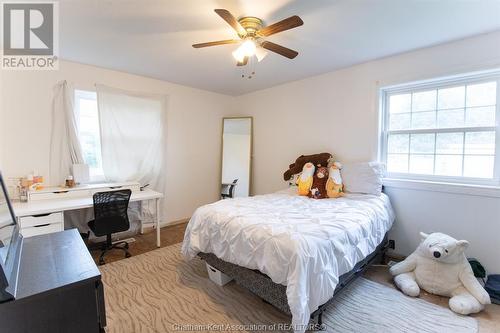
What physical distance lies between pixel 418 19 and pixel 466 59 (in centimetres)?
86

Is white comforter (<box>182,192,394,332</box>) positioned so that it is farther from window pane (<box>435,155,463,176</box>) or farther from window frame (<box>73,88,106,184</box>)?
window frame (<box>73,88,106,184</box>)

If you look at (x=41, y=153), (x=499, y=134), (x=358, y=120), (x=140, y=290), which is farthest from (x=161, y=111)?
(x=499, y=134)

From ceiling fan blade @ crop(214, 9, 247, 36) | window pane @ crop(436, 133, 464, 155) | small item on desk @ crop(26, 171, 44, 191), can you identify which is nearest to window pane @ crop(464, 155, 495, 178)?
window pane @ crop(436, 133, 464, 155)

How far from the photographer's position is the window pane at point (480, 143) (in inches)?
96.3

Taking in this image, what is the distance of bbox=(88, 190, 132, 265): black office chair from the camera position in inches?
107

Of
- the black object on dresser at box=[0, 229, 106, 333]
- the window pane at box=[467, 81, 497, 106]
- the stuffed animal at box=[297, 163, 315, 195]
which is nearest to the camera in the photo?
the black object on dresser at box=[0, 229, 106, 333]

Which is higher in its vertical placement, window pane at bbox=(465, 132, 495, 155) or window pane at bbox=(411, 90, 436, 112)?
window pane at bbox=(411, 90, 436, 112)

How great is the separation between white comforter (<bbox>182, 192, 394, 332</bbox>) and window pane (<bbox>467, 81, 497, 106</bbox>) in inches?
55.5

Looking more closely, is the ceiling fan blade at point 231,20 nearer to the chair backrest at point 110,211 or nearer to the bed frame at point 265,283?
the bed frame at point 265,283

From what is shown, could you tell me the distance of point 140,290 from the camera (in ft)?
7.52

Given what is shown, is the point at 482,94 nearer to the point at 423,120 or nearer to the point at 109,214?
the point at 423,120

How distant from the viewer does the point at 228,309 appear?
6.57 feet

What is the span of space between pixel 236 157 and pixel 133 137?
1868mm

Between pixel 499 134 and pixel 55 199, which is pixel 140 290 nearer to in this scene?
pixel 55 199
